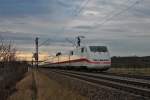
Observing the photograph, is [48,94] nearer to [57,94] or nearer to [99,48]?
Result: [57,94]

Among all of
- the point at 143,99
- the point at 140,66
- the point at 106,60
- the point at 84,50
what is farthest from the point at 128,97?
the point at 140,66

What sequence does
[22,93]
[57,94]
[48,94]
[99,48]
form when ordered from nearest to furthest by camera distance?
[57,94], [48,94], [22,93], [99,48]

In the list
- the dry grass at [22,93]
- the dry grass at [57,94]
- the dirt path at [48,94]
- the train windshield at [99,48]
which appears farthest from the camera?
the train windshield at [99,48]

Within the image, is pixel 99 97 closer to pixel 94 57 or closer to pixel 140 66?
pixel 94 57

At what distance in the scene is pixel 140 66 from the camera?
244 ft

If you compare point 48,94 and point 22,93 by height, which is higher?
point 48,94

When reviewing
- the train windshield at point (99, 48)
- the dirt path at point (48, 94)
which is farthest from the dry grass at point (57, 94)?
the train windshield at point (99, 48)

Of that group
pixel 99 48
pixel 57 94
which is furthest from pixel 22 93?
pixel 99 48

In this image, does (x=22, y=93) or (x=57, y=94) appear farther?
(x=22, y=93)

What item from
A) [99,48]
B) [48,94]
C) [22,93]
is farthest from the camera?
[99,48]

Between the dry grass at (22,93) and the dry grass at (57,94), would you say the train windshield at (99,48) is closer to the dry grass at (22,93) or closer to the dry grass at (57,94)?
the dry grass at (22,93)

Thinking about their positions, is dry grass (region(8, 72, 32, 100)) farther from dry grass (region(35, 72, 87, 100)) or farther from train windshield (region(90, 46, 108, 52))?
train windshield (region(90, 46, 108, 52))

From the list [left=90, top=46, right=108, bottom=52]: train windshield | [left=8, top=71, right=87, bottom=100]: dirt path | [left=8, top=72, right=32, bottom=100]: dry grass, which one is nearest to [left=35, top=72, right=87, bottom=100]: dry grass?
[left=8, top=71, right=87, bottom=100]: dirt path

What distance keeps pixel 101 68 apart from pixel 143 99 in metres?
34.1
